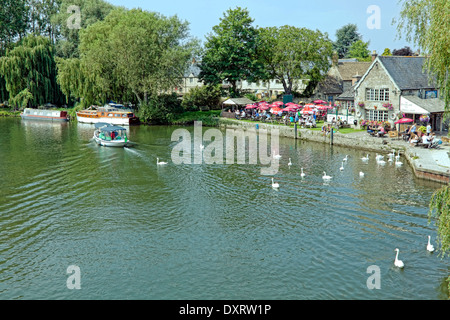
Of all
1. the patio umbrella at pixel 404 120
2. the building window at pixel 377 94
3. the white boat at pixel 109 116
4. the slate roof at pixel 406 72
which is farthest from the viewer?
the white boat at pixel 109 116

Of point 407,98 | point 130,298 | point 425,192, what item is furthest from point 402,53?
point 130,298

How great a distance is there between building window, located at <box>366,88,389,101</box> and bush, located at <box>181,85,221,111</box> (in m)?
32.3

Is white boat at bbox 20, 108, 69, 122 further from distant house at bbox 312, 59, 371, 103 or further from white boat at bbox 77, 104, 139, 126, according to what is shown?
distant house at bbox 312, 59, 371, 103

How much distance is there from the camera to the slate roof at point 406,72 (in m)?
46.7

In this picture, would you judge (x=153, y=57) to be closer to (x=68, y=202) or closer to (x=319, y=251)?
(x=68, y=202)

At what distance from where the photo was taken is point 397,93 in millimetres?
46281

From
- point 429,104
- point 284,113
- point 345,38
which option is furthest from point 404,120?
point 345,38

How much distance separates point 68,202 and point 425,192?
23.9 metres

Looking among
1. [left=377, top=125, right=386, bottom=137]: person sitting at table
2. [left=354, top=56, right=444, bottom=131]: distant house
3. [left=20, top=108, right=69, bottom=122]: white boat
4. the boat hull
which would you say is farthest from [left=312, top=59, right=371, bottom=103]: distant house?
[left=20, top=108, right=69, bottom=122]: white boat

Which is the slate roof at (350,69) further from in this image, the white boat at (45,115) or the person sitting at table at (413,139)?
the white boat at (45,115)

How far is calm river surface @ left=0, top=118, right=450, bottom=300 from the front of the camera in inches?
673

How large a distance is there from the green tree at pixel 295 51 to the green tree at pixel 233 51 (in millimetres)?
2032

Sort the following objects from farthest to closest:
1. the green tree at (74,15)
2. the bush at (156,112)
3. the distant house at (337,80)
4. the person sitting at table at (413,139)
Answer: the green tree at (74,15) → the distant house at (337,80) → the bush at (156,112) → the person sitting at table at (413,139)

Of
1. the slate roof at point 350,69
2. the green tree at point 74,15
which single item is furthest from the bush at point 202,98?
the green tree at point 74,15
